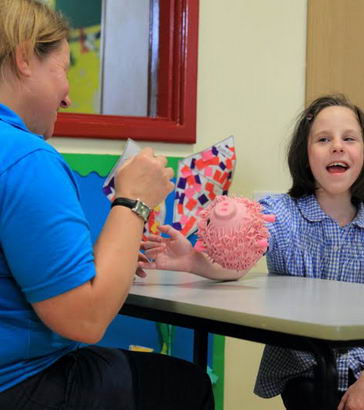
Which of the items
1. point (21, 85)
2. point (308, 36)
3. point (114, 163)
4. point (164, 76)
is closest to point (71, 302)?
point (21, 85)

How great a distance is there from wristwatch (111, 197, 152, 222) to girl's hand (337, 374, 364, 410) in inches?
25.6

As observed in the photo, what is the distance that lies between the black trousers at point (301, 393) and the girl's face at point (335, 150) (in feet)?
1.67

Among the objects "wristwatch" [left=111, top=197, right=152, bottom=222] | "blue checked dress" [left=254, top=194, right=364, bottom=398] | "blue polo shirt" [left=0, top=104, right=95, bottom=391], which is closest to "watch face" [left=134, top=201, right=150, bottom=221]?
"wristwatch" [left=111, top=197, right=152, bottom=222]

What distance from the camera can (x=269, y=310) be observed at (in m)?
1.14

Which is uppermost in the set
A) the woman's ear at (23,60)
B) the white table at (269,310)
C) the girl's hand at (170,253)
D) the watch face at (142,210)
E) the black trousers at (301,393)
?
the woman's ear at (23,60)

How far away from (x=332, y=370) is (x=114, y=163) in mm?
1302

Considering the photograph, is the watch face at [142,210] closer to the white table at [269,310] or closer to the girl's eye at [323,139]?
the white table at [269,310]

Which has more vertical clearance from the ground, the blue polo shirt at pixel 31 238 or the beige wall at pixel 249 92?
the beige wall at pixel 249 92

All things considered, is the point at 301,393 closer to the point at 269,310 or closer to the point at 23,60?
the point at 269,310

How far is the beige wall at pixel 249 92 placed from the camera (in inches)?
96.0

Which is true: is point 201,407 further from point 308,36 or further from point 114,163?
point 308,36

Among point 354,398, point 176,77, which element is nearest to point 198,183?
point 176,77

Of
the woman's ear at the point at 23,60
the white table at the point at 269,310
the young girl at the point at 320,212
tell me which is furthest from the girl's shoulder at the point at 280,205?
the woman's ear at the point at 23,60

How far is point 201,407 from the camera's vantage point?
1178 mm
